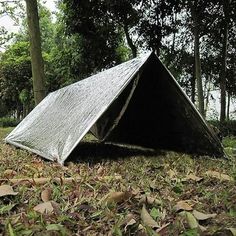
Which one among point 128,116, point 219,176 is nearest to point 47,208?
point 219,176

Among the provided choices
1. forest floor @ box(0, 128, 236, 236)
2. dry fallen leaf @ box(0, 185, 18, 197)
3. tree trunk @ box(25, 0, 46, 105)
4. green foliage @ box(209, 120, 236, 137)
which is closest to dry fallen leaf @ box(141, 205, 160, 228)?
forest floor @ box(0, 128, 236, 236)

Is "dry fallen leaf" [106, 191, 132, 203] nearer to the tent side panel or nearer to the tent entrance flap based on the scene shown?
the tent entrance flap

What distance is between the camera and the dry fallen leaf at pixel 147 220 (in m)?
1.63

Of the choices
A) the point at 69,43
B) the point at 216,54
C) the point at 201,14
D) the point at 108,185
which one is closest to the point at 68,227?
the point at 108,185

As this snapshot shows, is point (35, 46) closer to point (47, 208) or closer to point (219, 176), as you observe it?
point (219, 176)

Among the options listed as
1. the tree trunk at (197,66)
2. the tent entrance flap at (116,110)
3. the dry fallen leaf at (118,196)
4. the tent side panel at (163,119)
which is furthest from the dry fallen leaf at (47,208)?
the tree trunk at (197,66)

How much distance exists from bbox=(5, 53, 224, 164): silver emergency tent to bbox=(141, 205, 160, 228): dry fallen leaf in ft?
4.87

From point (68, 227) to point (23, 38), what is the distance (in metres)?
27.9

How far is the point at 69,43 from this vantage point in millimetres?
13359

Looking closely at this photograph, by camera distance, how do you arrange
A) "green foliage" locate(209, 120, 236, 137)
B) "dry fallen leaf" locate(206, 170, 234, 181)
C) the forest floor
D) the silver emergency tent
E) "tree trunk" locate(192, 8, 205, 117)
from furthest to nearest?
"green foliage" locate(209, 120, 236, 137), "tree trunk" locate(192, 8, 205, 117), the silver emergency tent, "dry fallen leaf" locate(206, 170, 234, 181), the forest floor

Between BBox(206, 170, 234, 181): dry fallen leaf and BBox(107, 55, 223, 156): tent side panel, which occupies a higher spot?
BBox(107, 55, 223, 156): tent side panel

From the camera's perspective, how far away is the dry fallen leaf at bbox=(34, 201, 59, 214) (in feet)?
5.61

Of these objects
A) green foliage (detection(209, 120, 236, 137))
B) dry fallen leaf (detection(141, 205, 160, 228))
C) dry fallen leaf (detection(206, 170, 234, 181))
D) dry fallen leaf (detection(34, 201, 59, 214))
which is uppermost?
green foliage (detection(209, 120, 236, 137))

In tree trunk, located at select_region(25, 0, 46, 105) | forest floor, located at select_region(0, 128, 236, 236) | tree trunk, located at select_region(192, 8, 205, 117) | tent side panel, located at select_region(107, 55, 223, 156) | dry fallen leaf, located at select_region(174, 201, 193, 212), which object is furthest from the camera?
tree trunk, located at select_region(192, 8, 205, 117)
